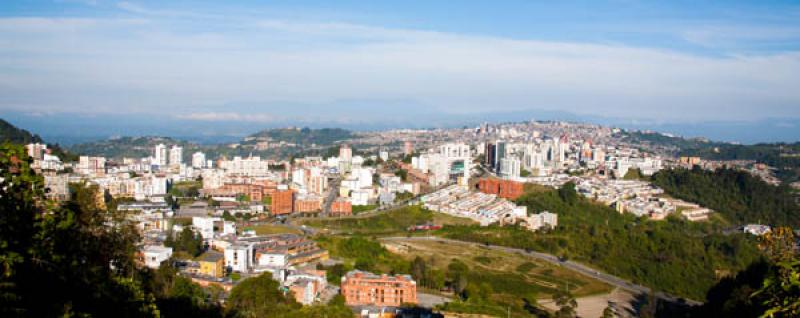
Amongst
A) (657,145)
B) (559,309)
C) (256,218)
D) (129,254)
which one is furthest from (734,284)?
(657,145)

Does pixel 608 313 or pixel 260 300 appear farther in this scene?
pixel 608 313

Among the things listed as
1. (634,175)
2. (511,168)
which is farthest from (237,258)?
(634,175)

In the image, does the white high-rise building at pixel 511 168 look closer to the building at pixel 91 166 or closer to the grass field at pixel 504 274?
the grass field at pixel 504 274

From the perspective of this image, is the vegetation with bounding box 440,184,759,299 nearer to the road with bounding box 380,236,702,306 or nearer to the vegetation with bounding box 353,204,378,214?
the road with bounding box 380,236,702,306

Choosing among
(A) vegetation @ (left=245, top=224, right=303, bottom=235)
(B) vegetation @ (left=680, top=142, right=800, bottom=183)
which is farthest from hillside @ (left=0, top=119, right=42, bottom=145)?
(B) vegetation @ (left=680, top=142, right=800, bottom=183)

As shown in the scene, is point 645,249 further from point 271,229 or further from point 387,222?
point 271,229

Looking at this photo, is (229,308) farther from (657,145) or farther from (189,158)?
(657,145)
